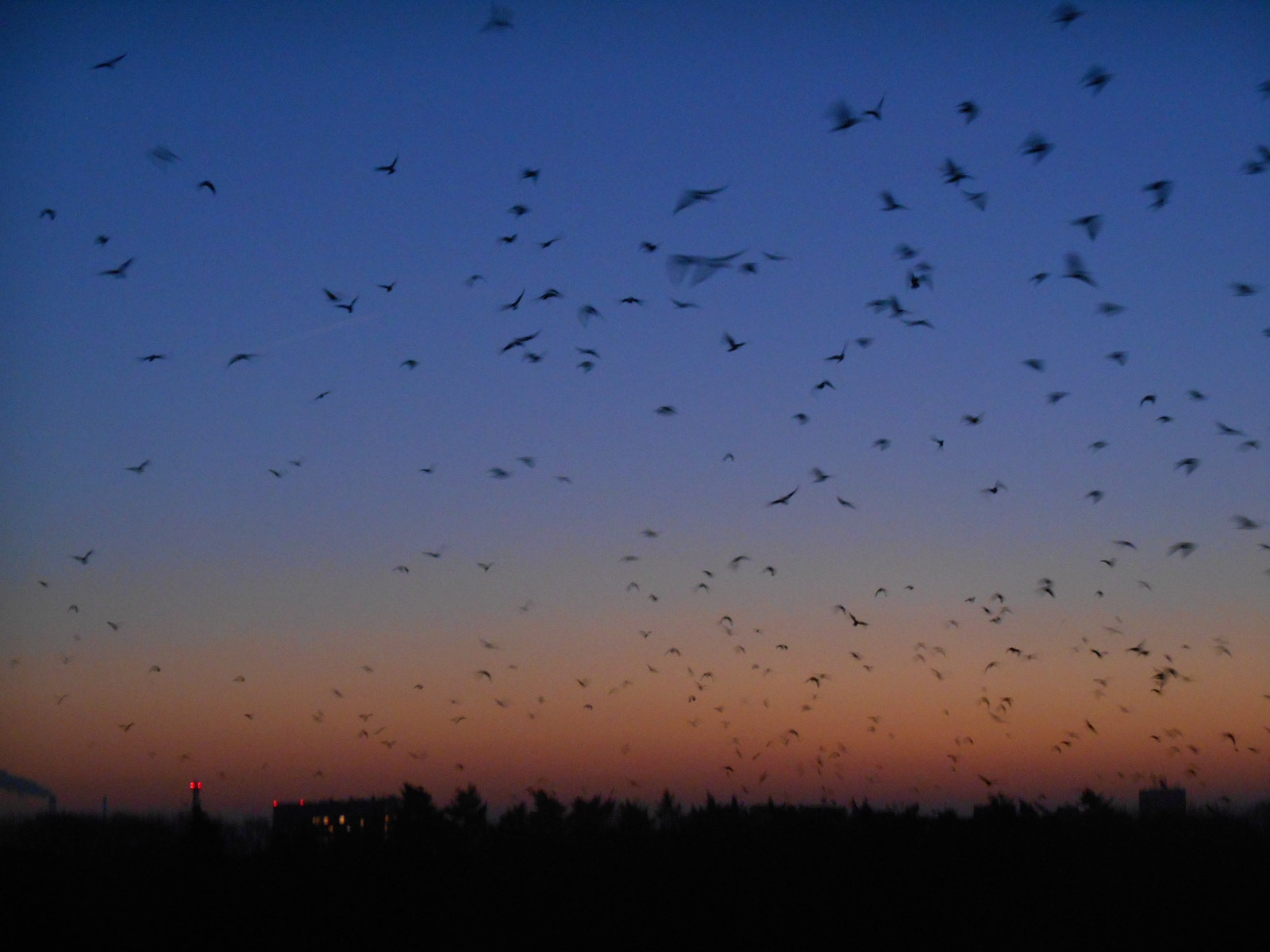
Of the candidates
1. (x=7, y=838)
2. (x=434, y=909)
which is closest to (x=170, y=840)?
(x=7, y=838)

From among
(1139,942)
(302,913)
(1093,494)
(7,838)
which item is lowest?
(1139,942)

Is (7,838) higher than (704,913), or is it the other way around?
(7,838)

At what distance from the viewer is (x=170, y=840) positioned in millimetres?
28109

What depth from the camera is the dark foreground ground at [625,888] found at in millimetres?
25062

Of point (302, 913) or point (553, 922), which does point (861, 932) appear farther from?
point (302, 913)

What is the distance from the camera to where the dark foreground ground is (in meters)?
25.1

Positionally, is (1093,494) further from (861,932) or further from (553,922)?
(553,922)

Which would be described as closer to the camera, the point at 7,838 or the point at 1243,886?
the point at 7,838

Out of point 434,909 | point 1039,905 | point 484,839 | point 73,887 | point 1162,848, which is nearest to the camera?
point 73,887

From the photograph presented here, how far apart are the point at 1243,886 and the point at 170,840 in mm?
27483

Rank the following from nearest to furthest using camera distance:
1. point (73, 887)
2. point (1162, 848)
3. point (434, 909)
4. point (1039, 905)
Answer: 1. point (73, 887)
2. point (434, 909)
3. point (1039, 905)
4. point (1162, 848)

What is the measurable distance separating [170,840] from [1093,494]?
2301 centimetres

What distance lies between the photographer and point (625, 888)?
28625 millimetres

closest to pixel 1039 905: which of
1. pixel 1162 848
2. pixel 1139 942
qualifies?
pixel 1139 942
